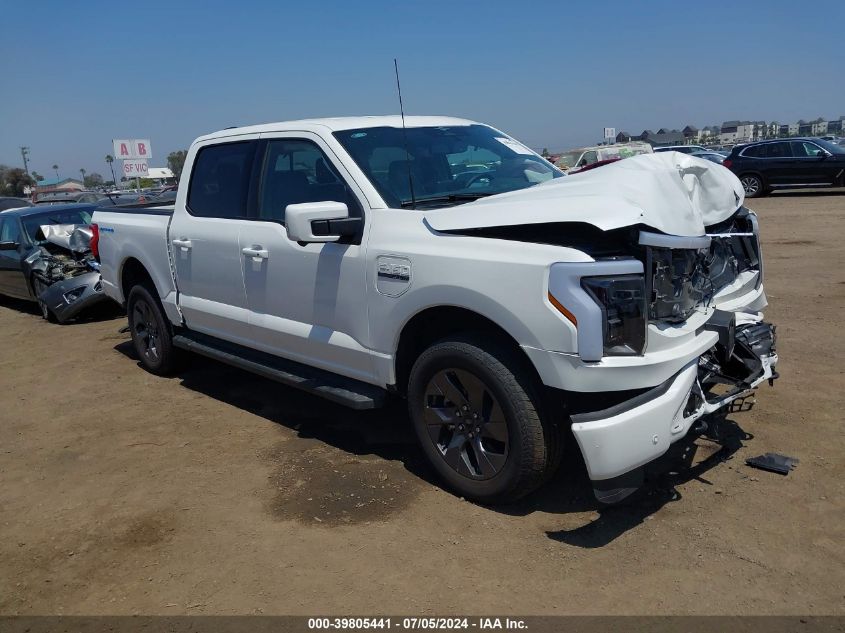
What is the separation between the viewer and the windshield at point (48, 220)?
34.1ft

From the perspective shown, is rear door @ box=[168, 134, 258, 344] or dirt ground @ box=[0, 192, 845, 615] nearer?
dirt ground @ box=[0, 192, 845, 615]

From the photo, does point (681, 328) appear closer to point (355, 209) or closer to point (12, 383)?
point (355, 209)

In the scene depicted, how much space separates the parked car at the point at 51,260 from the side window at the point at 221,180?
15.1 feet

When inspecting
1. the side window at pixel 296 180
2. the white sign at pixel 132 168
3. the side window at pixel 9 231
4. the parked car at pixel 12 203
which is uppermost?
the white sign at pixel 132 168

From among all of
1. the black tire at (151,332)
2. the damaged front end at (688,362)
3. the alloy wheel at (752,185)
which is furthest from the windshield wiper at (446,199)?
the alloy wheel at (752,185)

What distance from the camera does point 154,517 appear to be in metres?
3.92

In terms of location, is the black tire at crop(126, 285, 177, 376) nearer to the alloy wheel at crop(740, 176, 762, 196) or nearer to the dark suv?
the dark suv

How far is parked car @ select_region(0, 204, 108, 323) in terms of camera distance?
949 centimetres

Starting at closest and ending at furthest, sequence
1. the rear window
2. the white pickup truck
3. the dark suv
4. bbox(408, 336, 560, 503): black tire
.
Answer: the white pickup truck
bbox(408, 336, 560, 503): black tire
the dark suv
the rear window

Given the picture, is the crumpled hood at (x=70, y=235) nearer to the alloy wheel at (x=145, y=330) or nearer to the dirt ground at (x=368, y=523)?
the alloy wheel at (x=145, y=330)

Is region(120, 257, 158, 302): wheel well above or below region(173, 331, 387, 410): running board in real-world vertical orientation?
above

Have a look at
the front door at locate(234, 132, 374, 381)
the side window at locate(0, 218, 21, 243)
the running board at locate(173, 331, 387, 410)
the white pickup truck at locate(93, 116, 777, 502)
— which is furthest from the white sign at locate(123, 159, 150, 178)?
the white pickup truck at locate(93, 116, 777, 502)

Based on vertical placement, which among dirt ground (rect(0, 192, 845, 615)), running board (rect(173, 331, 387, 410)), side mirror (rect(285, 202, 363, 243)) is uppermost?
side mirror (rect(285, 202, 363, 243))

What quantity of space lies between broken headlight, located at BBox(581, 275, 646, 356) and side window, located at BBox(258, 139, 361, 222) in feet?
5.24
